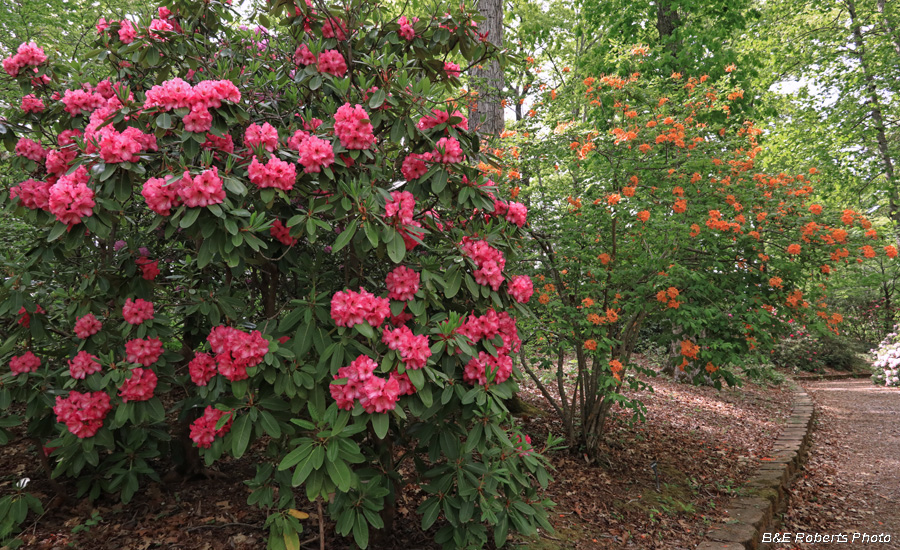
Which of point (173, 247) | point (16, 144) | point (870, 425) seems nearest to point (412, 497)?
point (173, 247)

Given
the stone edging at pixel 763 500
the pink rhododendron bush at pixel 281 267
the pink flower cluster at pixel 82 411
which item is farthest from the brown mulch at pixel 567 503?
the pink flower cluster at pixel 82 411

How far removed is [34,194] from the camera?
78.5 inches

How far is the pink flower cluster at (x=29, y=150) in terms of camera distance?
222cm

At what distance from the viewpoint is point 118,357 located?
87.0 inches

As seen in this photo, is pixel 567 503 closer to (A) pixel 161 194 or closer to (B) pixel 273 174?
(B) pixel 273 174

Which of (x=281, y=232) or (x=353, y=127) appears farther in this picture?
(x=281, y=232)

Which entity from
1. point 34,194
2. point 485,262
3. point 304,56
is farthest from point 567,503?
point 34,194

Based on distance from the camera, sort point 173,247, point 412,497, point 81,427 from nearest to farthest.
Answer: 1. point 81,427
2. point 173,247
3. point 412,497

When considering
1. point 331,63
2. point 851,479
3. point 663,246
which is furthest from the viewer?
point 851,479

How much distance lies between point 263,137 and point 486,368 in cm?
118

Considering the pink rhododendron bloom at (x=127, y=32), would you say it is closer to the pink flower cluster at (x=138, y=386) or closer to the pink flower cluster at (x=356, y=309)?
the pink flower cluster at (x=138, y=386)

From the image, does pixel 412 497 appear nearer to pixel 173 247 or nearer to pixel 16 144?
pixel 173 247

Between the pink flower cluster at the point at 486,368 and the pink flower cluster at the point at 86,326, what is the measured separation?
A: 1.53m

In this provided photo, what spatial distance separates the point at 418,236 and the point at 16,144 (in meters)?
1.93
